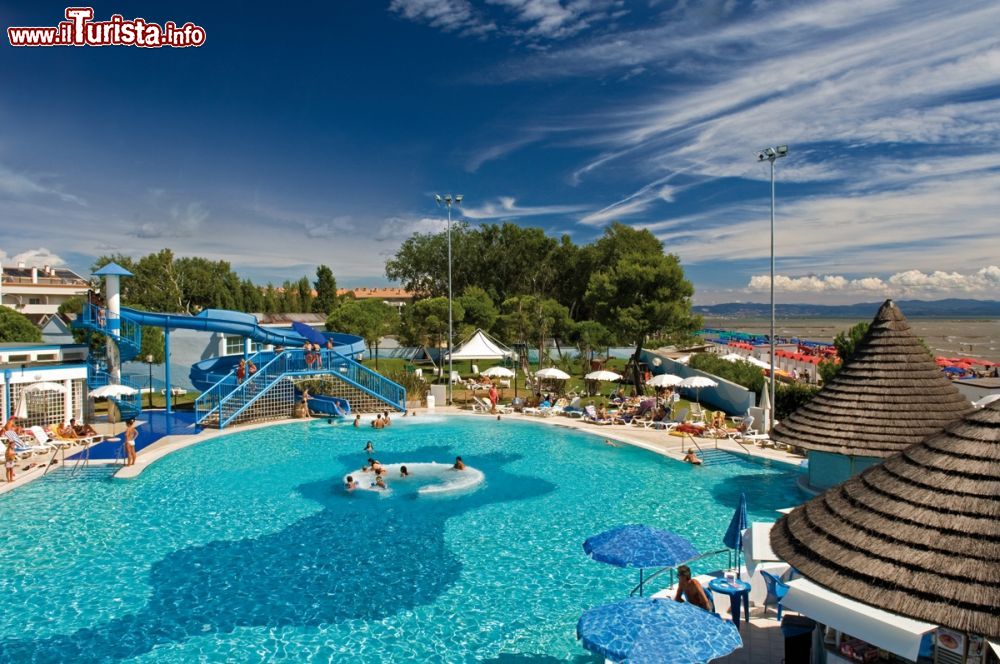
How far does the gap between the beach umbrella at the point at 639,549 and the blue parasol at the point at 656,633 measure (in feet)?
4.89

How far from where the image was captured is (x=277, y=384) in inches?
975

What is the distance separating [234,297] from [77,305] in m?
21.8

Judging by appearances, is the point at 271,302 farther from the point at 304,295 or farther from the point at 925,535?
the point at 925,535

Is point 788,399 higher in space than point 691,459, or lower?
higher

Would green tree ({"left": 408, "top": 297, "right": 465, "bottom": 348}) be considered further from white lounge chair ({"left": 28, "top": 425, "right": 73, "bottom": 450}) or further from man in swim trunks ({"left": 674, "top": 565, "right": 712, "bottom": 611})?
man in swim trunks ({"left": 674, "top": 565, "right": 712, "bottom": 611})

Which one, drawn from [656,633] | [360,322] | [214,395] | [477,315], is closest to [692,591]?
[656,633]

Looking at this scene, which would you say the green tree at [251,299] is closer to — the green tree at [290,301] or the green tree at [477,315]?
the green tree at [290,301]

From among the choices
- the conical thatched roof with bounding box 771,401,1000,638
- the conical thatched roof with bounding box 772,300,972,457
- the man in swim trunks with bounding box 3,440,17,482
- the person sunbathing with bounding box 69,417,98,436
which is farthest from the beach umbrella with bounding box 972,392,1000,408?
the person sunbathing with bounding box 69,417,98,436

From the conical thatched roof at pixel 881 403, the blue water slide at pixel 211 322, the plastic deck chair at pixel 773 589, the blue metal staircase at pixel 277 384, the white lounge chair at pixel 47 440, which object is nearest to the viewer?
the plastic deck chair at pixel 773 589

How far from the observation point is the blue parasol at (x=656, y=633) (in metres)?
6.20

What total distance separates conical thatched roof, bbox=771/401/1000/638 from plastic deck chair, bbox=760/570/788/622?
2.99 meters

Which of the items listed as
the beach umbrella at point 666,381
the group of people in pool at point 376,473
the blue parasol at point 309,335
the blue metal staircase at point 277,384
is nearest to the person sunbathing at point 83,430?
the blue metal staircase at point 277,384

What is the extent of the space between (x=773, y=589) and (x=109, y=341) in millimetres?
23866

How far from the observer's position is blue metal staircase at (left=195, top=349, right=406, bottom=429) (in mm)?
23250
